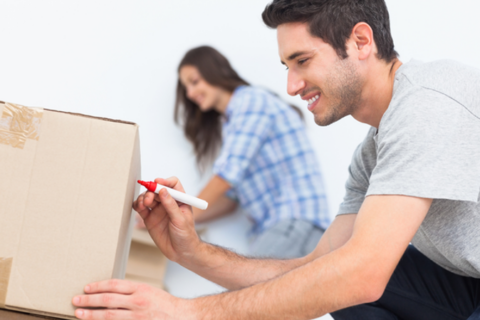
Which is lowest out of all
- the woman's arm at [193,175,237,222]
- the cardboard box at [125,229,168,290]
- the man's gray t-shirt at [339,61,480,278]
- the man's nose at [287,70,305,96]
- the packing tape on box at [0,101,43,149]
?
the cardboard box at [125,229,168,290]

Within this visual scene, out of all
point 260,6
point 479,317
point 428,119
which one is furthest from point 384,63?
point 260,6

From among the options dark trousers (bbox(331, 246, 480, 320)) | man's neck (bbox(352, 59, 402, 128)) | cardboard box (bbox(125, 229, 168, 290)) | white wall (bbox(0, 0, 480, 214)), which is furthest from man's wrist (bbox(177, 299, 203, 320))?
white wall (bbox(0, 0, 480, 214))

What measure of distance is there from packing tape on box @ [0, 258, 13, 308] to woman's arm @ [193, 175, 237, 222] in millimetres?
1179

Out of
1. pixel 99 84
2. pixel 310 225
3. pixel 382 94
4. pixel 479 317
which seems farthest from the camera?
pixel 99 84

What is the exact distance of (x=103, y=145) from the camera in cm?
64

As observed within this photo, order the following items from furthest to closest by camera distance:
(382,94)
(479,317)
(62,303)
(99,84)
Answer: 1. (99,84)
2. (382,94)
3. (479,317)
4. (62,303)

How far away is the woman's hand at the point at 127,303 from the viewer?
0.63 m

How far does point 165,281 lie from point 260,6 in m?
1.30

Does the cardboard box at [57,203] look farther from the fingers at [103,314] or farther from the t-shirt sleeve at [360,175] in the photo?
the t-shirt sleeve at [360,175]

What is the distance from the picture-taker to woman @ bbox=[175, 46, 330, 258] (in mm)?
1742

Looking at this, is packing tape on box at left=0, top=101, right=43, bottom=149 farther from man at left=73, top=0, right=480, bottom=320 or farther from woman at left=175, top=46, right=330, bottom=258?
woman at left=175, top=46, right=330, bottom=258

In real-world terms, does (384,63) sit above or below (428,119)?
above

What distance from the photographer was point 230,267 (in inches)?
37.9

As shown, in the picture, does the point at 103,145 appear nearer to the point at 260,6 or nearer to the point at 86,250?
the point at 86,250
